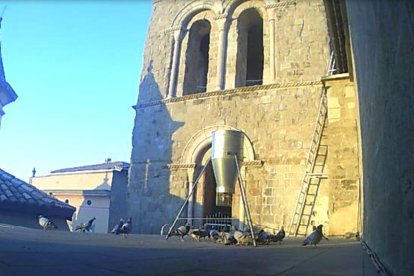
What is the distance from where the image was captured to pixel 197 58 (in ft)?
51.8

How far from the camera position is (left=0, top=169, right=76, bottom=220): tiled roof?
8391 mm

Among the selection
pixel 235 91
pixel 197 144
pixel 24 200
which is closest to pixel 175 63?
pixel 235 91

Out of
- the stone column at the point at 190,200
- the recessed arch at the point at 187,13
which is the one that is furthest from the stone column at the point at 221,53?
the stone column at the point at 190,200

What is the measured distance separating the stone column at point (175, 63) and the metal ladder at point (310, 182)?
581cm

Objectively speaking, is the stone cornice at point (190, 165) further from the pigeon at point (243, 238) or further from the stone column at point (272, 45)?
the pigeon at point (243, 238)

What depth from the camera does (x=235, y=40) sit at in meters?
14.2

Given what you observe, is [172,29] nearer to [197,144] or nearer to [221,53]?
[221,53]

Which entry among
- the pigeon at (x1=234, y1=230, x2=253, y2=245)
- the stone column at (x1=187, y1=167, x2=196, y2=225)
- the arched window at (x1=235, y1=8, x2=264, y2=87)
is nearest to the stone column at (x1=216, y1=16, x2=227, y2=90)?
the arched window at (x1=235, y1=8, x2=264, y2=87)

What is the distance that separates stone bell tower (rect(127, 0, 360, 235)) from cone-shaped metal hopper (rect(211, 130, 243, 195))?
211 inches

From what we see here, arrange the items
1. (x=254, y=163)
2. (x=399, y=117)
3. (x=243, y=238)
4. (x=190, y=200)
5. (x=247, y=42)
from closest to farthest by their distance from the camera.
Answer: (x=399, y=117) < (x=243, y=238) < (x=254, y=163) < (x=190, y=200) < (x=247, y=42)

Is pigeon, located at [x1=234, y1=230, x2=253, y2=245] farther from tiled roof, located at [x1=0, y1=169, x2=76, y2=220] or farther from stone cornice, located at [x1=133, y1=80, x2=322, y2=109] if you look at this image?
stone cornice, located at [x1=133, y1=80, x2=322, y2=109]

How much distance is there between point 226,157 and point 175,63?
982 cm

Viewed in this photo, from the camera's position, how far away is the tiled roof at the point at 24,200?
8391 millimetres

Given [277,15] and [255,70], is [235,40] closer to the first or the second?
[277,15]
